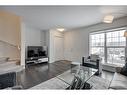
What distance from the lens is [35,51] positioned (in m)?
5.64

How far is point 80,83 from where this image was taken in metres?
2.06

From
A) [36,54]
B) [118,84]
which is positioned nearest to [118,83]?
[118,84]

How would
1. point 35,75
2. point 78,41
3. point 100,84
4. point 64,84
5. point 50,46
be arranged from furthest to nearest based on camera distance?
point 50,46
point 78,41
point 35,75
point 100,84
point 64,84

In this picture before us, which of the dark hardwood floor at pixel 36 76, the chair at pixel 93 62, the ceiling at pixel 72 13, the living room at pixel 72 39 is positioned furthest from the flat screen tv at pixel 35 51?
the chair at pixel 93 62

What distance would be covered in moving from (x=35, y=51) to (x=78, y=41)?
2.58 meters

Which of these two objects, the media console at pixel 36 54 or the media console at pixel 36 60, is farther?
the media console at pixel 36 54

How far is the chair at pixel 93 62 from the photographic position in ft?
11.9

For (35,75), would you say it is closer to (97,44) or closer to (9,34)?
(9,34)

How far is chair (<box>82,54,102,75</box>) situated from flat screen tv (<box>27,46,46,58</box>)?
109 inches

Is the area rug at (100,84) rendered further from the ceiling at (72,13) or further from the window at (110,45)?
the ceiling at (72,13)

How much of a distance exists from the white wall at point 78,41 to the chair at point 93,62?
0.23 m

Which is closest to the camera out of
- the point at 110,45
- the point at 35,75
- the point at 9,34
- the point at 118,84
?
the point at 118,84

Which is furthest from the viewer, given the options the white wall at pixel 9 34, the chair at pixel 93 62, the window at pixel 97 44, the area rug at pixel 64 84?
the white wall at pixel 9 34
